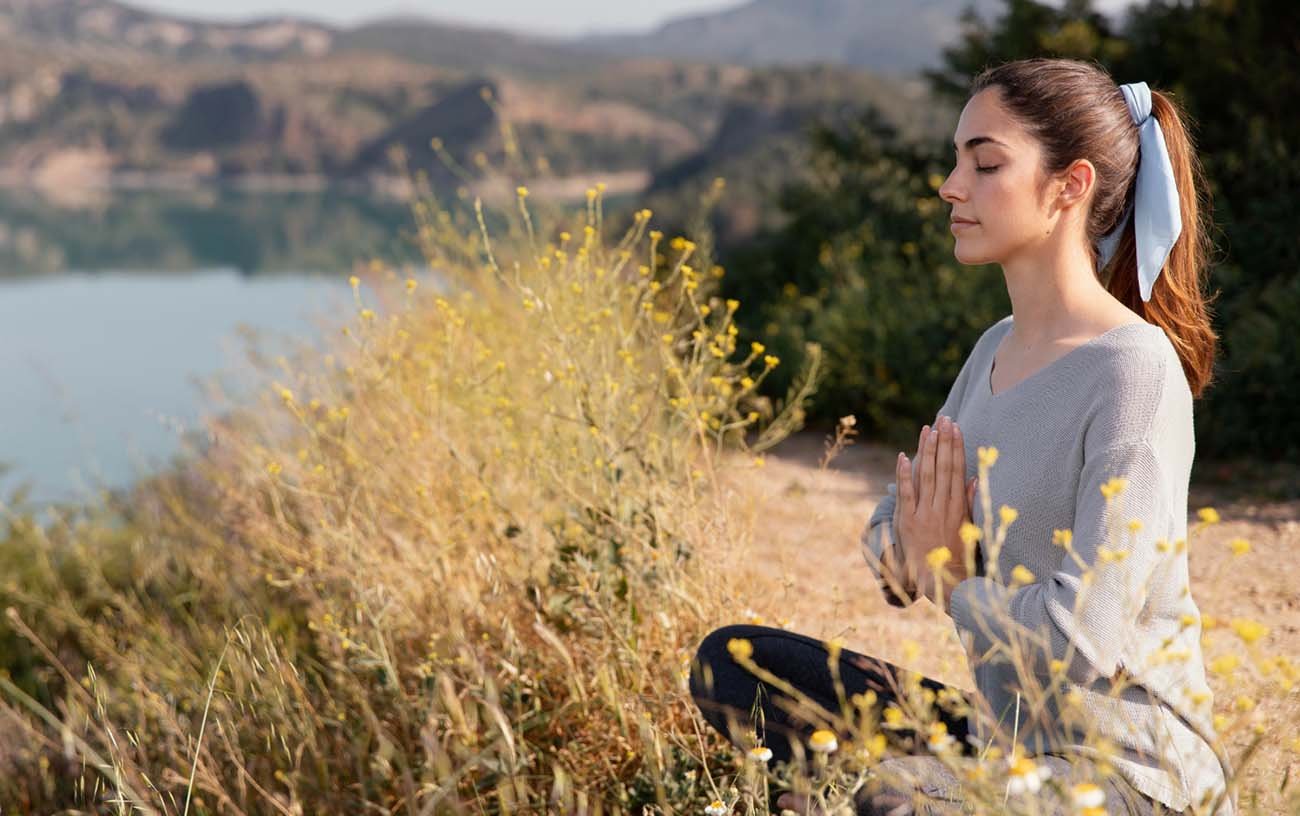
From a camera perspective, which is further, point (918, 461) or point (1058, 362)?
point (918, 461)

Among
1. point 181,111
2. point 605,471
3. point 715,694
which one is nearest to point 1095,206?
point 715,694

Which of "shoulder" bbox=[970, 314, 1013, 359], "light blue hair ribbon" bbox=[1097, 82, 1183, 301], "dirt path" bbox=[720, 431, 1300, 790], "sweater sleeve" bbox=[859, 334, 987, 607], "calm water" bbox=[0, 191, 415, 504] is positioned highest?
"light blue hair ribbon" bbox=[1097, 82, 1183, 301]

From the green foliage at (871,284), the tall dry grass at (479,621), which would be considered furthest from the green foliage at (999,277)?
the tall dry grass at (479,621)

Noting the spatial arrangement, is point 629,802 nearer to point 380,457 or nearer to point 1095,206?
point 1095,206

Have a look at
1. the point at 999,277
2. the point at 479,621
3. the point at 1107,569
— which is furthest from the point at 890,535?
the point at 999,277

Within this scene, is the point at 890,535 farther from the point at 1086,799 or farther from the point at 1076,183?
the point at 1086,799

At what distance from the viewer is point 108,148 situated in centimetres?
6600

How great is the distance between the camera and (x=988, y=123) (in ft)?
5.84

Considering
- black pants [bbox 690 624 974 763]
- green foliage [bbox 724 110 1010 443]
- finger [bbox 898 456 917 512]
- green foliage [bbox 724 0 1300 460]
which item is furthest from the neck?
green foliage [bbox 724 110 1010 443]

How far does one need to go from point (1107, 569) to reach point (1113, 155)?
705 mm

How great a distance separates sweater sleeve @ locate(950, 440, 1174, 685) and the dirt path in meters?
0.20

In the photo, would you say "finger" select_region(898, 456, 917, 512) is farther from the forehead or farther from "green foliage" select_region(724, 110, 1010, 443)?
"green foliage" select_region(724, 110, 1010, 443)

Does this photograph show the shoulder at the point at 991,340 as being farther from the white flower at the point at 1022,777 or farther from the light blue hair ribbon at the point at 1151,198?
the white flower at the point at 1022,777

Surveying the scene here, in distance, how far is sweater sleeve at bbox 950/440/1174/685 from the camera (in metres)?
1.42
